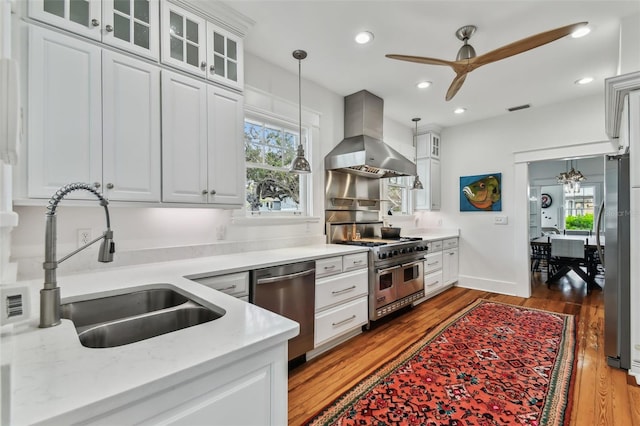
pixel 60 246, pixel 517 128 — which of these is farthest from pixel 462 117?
pixel 60 246

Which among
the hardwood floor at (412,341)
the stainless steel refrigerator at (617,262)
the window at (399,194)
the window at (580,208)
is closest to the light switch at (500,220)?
the hardwood floor at (412,341)

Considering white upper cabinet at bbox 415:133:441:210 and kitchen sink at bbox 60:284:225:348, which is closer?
kitchen sink at bbox 60:284:225:348

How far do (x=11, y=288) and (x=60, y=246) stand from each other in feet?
3.58

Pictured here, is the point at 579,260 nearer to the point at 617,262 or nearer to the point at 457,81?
the point at 617,262

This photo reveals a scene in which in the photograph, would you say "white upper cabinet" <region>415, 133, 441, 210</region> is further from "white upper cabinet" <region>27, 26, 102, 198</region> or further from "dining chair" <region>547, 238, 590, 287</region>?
"white upper cabinet" <region>27, 26, 102, 198</region>

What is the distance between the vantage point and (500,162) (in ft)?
15.2

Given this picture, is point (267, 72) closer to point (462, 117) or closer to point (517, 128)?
point (462, 117)

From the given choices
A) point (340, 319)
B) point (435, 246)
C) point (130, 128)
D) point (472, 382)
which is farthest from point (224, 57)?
point (435, 246)

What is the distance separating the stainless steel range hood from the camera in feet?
10.9

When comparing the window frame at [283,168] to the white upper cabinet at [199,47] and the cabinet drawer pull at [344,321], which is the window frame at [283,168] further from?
the cabinet drawer pull at [344,321]

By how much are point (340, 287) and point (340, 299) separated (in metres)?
0.11

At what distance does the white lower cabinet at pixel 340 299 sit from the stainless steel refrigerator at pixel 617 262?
2.01 metres

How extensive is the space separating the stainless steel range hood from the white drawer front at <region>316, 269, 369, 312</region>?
124 centimetres

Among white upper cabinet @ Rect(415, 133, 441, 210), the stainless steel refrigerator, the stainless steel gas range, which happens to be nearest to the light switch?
white upper cabinet @ Rect(415, 133, 441, 210)
